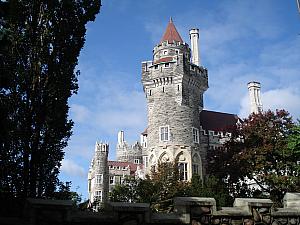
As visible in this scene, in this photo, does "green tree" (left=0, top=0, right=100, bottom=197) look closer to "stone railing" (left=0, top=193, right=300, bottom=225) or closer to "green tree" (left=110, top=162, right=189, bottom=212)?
"stone railing" (left=0, top=193, right=300, bottom=225)

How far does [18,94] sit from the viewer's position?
9.32m

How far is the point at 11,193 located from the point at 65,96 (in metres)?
2.57

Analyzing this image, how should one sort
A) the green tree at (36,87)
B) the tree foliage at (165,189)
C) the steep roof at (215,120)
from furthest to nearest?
the steep roof at (215,120) → the tree foliage at (165,189) → the green tree at (36,87)

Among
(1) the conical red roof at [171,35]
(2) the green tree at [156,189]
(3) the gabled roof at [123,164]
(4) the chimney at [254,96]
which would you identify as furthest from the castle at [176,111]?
(3) the gabled roof at [123,164]

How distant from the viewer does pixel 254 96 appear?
6469 centimetres

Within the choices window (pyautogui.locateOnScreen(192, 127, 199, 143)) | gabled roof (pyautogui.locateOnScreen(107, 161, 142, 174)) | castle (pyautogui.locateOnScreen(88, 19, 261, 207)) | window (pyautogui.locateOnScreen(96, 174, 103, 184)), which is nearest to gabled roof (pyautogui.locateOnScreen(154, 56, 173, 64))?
castle (pyautogui.locateOnScreen(88, 19, 261, 207))

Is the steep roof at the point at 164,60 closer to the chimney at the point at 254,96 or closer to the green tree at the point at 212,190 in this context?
the green tree at the point at 212,190

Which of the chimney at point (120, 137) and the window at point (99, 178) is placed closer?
the window at point (99, 178)

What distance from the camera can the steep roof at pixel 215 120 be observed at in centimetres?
5036

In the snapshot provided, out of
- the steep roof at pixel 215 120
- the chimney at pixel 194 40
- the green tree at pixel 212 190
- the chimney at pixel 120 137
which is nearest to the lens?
the green tree at pixel 212 190

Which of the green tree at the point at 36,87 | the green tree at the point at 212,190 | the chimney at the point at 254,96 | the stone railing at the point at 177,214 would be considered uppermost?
the chimney at the point at 254,96

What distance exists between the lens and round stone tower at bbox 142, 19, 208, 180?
43000 millimetres

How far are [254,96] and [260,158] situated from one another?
36492 millimetres

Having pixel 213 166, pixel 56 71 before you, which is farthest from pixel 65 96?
pixel 213 166
